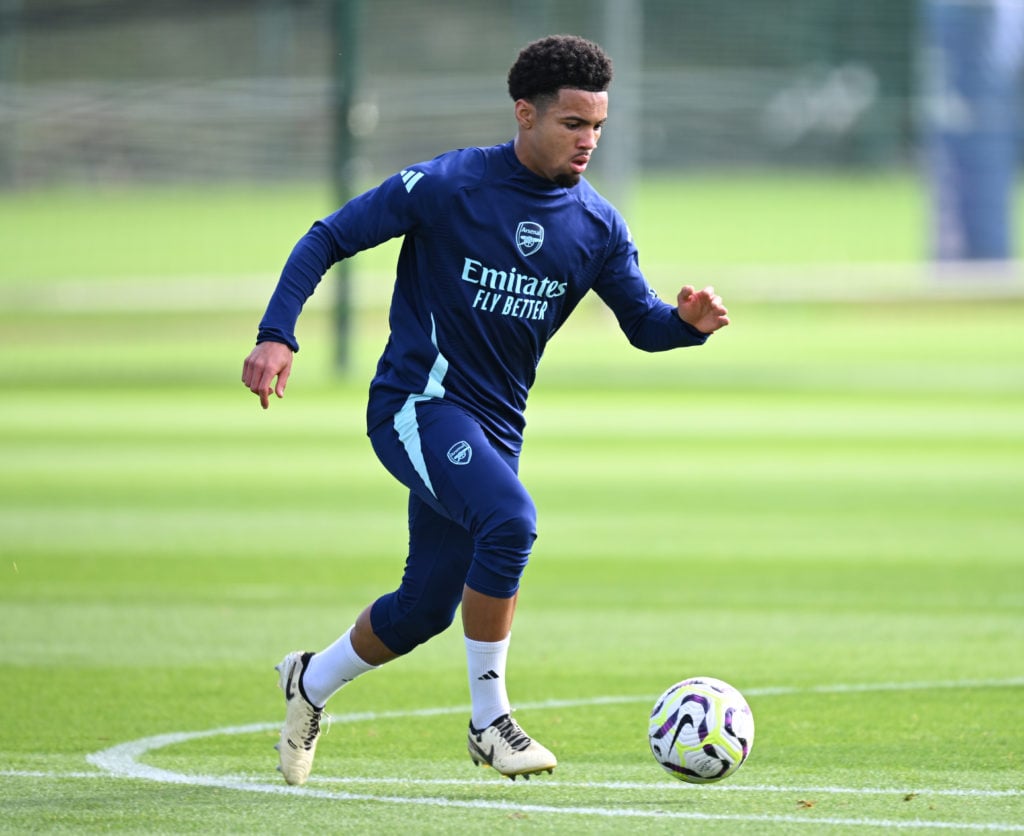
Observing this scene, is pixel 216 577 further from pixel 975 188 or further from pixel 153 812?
pixel 975 188

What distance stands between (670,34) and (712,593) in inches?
1476

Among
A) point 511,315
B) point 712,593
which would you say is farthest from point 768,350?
point 511,315

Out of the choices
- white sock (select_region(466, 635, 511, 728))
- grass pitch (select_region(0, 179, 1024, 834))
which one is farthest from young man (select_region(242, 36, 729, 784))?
grass pitch (select_region(0, 179, 1024, 834))

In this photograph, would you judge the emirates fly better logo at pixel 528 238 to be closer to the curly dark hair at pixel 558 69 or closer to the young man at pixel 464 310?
the young man at pixel 464 310

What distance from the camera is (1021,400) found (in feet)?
74.1

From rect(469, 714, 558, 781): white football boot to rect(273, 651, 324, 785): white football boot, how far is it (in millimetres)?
577

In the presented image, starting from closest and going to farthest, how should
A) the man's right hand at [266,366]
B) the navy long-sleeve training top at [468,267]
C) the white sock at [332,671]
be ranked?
1. the man's right hand at [266,366]
2. the navy long-sleeve training top at [468,267]
3. the white sock at [332,671]

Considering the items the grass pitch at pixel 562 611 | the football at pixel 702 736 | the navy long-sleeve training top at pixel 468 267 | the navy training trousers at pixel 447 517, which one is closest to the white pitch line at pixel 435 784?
the grass pitch at pixel 562 611

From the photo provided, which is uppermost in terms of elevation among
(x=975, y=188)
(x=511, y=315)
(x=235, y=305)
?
(x=511, y=315)

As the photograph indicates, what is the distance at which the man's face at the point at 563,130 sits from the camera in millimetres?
6344

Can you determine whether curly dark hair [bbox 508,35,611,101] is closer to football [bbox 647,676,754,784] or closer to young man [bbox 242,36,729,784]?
young man [bbox 242,36,729,784]

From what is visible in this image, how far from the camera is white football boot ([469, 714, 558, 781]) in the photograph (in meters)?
6.04

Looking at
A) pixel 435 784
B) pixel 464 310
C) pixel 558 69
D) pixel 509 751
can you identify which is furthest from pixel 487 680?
pixel 558 69

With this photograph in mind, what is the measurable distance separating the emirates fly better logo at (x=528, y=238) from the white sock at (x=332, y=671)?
1.39 meters
